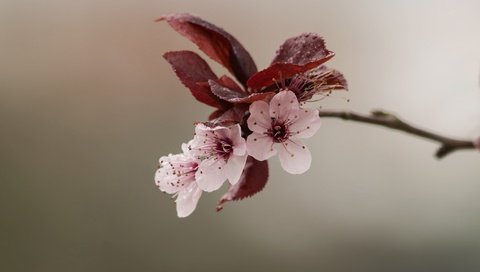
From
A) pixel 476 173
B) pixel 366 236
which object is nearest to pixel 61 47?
pixel 366 236

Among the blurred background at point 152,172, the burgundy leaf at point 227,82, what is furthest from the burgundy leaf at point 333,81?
the blurred background at point 152,172

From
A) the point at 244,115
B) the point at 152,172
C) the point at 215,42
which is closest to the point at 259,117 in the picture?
the point at 244,115

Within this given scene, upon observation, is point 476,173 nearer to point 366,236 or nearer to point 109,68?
point 366,236

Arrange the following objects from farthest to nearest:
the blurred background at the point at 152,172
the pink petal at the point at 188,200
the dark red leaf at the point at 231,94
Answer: the blurred background at the point at 152,172 < the pink petal at the point at 188,200 < the dark red leaf at the point at 231,94

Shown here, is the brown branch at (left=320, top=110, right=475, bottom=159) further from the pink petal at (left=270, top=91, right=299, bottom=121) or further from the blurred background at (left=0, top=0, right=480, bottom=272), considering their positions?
the blurred background at (left=0, top=0, right=480, bottom=272)

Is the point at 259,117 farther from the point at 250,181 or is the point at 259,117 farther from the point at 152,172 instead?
the point at 152,172

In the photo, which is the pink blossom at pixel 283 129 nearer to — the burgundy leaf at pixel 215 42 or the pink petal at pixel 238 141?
the pink petal at pixel 238 141

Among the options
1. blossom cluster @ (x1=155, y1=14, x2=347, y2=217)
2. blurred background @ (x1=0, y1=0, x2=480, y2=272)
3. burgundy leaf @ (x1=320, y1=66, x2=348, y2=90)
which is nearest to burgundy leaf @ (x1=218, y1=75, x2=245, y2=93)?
blossom cluster @ (x1=155, y1=14, x2=347, y2=217)
